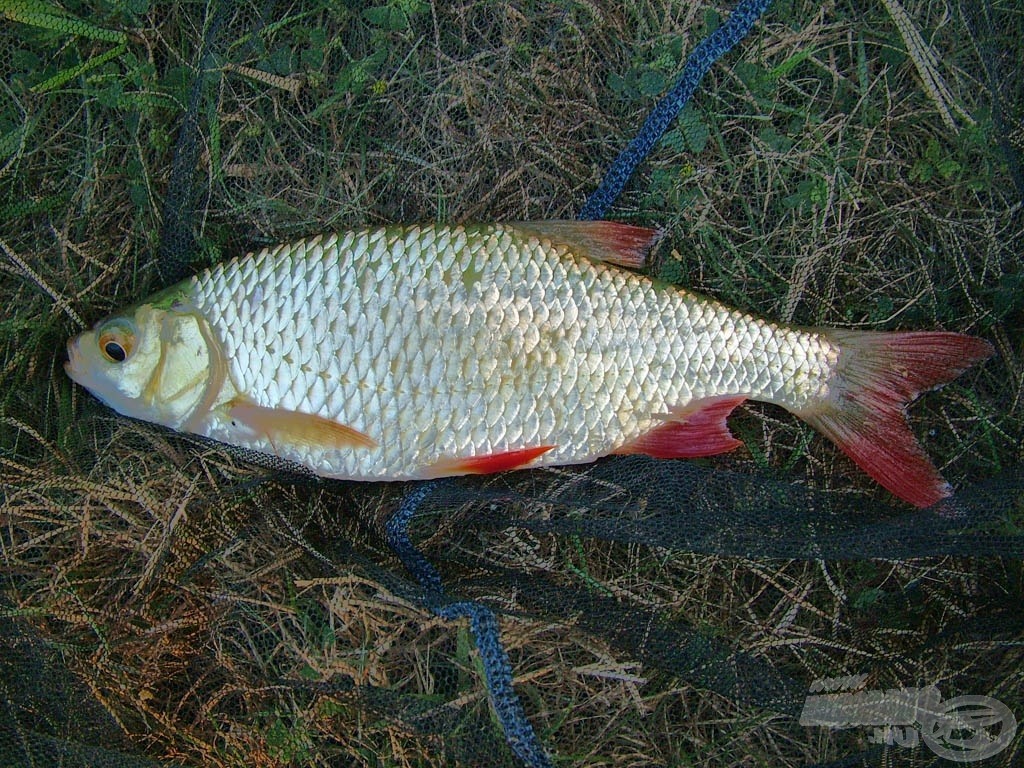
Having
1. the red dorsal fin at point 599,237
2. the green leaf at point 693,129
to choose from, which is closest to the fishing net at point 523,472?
the green leaf at point 693,129

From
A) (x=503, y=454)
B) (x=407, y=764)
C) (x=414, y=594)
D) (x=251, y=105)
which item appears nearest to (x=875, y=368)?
(x=503, y=454)

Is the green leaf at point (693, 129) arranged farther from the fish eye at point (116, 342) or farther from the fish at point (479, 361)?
the fish eye at point (116, 342)

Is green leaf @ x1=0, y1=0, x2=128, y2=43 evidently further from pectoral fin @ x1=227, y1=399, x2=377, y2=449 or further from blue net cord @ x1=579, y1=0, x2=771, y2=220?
blue net cord @ x1=579, y1=0, x2=771, y2=220

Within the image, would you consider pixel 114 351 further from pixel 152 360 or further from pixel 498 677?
pixel 498 677

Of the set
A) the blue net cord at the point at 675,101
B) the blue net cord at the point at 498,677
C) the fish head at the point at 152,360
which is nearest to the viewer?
the blue net cord at the point at 498,677

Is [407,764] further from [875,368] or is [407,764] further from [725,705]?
[875,368]

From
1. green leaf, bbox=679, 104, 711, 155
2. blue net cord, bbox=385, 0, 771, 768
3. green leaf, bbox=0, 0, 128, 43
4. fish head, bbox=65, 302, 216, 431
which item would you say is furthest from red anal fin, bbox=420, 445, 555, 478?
green leaf, bbox=0, 0, 128, 43
